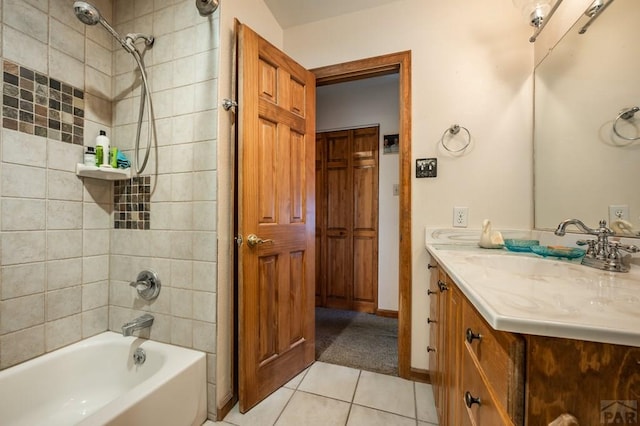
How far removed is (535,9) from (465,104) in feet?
1.82

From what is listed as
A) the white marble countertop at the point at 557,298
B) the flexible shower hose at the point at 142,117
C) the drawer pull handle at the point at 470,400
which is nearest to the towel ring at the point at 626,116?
the white marble countertop at the point at 557,298

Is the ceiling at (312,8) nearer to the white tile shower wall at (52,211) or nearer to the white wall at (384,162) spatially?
the white wall at (384,162)

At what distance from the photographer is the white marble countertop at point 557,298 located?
416 millimetres

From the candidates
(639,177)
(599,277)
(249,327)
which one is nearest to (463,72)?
(639,177)

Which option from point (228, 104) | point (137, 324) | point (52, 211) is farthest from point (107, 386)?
point (228, 104)

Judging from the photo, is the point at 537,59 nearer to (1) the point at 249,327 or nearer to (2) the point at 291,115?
(2) the point at 291,115

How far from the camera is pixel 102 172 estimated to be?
143 centimetres

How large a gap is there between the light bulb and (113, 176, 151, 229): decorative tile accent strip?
2361 mm

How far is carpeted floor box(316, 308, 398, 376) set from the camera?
185 cm

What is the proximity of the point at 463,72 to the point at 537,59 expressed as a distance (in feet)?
1.24

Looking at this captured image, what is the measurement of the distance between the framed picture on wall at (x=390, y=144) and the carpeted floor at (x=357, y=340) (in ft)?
5.94

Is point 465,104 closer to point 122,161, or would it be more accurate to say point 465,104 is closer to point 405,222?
point 405,222

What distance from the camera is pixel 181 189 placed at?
1410mm

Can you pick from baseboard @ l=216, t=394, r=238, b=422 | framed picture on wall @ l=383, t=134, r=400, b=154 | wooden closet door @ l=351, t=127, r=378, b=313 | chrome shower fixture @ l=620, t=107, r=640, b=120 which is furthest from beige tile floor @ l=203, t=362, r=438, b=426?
framed picture on wall @ l=383, t=134, r=400, b=154
